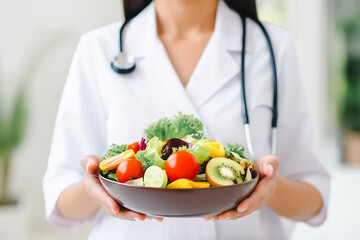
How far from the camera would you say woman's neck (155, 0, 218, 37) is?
128cm

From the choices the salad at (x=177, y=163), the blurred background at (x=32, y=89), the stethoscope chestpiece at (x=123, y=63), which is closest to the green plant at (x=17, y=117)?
the blurred background at (x=32, y=89)

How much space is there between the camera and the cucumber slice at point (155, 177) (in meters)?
0.79

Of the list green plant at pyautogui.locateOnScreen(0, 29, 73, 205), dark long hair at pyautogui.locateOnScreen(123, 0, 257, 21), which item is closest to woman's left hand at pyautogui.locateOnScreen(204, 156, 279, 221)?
dark long hair at pyautogui.locateOnScreen(123, 0, 257, 21)

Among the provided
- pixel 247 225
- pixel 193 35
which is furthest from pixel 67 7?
pixel 247 225

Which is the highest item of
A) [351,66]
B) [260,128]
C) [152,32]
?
[152,32]

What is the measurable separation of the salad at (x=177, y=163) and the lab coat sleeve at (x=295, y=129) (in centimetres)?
36

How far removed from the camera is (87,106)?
1225 millimetres

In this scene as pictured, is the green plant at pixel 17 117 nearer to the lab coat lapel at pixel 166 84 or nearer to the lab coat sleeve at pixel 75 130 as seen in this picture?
the lab coat sleeve at pixel 75 130

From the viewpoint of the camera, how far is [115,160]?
87cm

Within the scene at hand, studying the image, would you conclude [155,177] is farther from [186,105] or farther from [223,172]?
[186,105]

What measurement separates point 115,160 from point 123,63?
41cm

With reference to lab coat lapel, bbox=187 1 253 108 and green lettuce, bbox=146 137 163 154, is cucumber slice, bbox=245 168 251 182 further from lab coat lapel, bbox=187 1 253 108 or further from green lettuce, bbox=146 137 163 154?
lab coat lapel, bbox=187 1 253 108

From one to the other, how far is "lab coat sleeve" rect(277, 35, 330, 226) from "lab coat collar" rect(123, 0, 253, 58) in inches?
4.8

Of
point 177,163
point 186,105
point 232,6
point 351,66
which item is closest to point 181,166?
point 177,163
